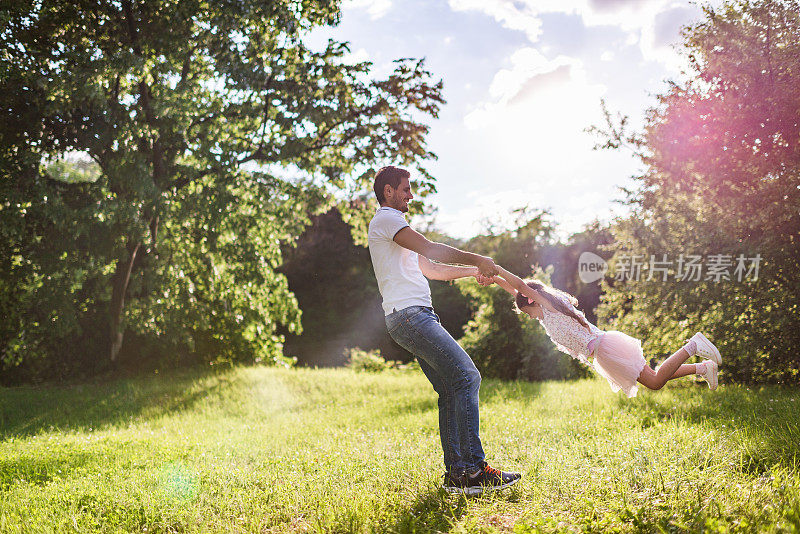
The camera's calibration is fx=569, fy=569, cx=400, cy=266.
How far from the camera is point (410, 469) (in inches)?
206

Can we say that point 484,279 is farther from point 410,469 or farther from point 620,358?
point 410,469

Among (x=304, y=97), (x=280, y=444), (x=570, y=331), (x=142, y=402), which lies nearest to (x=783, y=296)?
(x=570, y=331)

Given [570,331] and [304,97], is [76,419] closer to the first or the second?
[304,97]

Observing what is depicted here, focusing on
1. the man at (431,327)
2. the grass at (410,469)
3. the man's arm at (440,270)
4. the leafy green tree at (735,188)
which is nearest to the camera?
the grass at (410,469)

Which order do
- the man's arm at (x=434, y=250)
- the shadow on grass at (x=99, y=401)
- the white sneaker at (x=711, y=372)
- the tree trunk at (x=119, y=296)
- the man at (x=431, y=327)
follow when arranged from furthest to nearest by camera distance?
1. the tree trunk at (x=119, y=296)
2. the shadow on grass at (x=99, y=401)
3. the white sneaker at (x=711, y=372)
4. the man at (x=431, y=327)
5. the man's arm at (x=434, y=250)

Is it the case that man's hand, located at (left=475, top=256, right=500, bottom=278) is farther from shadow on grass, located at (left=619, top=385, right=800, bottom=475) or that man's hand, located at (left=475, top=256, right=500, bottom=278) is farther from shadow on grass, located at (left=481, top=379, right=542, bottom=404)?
shadow on grass, located at (left=481, top=379, right=542, bottom=404)

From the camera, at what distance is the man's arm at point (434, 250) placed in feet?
13.2

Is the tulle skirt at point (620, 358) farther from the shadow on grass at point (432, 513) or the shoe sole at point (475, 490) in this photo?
the shadow on grass at point (432, 513)

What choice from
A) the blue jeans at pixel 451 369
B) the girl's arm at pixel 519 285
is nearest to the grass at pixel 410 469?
the blue jeans at pixel 451 369

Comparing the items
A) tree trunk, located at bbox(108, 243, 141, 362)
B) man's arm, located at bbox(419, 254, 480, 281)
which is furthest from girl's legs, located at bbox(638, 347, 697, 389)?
tree trunk, located at bbox(108, 243, 141, 362)

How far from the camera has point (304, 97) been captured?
11703mm

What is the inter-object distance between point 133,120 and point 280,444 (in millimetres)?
7544

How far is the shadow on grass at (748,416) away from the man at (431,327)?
2070 millimetres

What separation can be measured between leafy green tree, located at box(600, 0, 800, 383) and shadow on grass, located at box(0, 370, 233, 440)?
10005mm
